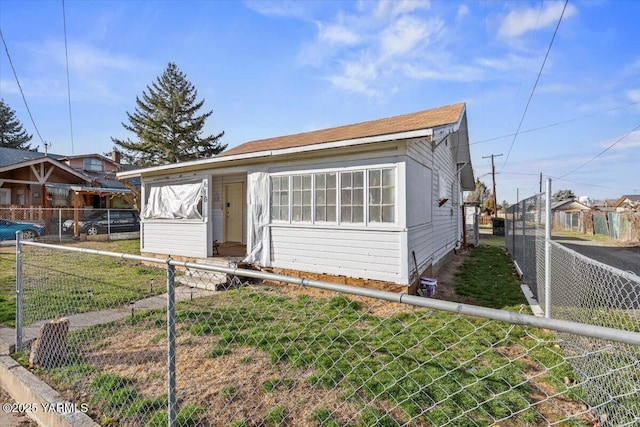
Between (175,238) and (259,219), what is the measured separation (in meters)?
3.24

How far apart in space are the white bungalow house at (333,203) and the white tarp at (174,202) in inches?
1.1

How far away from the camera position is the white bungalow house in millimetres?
6000

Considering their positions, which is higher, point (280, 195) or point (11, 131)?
point (11, 131)

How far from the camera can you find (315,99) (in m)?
13.8

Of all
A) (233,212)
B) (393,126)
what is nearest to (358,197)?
(393,126)

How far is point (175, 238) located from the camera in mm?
9477

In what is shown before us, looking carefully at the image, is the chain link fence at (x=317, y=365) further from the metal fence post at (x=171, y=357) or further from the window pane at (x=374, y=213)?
the window pane at (x=374, y=213)

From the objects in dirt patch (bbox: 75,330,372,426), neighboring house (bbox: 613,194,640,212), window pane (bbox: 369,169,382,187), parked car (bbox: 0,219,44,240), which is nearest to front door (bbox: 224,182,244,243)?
window pane (bbox: 369,169,382,187)

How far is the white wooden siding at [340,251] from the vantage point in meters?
6.03

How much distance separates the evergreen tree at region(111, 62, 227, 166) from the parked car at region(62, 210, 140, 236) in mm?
13021

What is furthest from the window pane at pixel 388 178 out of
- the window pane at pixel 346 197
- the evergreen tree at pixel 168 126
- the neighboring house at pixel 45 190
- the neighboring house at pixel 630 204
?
the evergreen tree at pixel 168 126

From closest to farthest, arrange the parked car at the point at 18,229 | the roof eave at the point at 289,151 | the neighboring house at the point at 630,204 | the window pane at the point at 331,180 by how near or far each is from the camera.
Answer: the roof eave at the point at 289,151 → the window pane at the point at 331,180 → the parked car at the point at 18,229 → the neighboring house at the point at 630,204

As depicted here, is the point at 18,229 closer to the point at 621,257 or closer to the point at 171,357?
the point at 171,357

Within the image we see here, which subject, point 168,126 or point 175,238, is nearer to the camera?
point 175,238
